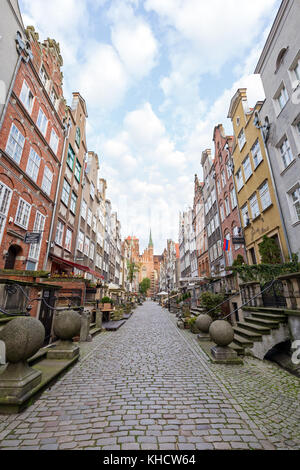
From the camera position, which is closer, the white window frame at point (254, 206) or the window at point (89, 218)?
the white window frame at point (254, 206)

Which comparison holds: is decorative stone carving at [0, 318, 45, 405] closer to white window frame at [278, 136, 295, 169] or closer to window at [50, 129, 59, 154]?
white window frame at [278, 136, 295, 169]

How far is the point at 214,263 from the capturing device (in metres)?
25.8

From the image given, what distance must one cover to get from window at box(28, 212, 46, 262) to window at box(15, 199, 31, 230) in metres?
0.84

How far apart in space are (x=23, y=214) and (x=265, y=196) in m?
15.6

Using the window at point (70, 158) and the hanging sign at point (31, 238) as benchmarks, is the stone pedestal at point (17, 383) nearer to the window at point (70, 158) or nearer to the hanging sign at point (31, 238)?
the hanging sign at point (31, 238)

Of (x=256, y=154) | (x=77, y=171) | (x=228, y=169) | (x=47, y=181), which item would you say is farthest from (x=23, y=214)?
(x=228, y=169)

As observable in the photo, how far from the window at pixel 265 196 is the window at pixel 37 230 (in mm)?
14894

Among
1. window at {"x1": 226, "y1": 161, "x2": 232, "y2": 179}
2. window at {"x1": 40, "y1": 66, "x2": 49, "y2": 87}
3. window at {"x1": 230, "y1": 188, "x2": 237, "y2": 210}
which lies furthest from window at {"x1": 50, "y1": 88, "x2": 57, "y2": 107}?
window at {"x1": 230, "y1": 188, "x2": 237, "y2": 210}

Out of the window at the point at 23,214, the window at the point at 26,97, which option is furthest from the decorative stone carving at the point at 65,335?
the window at the point at 26,97

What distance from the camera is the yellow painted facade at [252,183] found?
44.2ft

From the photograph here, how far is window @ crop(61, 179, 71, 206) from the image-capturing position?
19.4 m

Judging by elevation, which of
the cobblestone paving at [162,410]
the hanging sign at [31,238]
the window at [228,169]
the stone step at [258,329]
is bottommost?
the cobblestone paving at [162,410]

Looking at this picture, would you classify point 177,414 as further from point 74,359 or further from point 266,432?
point 74,359
